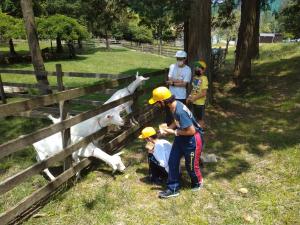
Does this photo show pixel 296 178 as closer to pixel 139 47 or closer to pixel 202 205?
pixel 202 205

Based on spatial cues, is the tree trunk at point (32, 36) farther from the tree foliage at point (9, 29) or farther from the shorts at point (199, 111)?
the tree foliage at point (9, 29)

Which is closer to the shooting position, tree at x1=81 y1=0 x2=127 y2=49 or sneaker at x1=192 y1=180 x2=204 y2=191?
sneaker at x1=192 y1=180 x2=204 y2=191

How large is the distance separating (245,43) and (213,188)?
314 inches

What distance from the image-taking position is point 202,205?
4.98 metres

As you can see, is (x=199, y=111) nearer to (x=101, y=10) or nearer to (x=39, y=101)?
(x=39, y=101)

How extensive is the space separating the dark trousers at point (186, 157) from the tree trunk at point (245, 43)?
772cm

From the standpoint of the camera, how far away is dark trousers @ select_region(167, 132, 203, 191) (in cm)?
492

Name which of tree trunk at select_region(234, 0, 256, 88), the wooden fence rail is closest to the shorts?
the wooden fence rail

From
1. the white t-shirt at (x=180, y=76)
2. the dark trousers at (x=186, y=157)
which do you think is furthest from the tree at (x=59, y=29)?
the dark trousers at (x=186, y=157)

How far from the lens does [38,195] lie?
4766 mm

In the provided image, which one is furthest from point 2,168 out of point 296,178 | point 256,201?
point 296,178

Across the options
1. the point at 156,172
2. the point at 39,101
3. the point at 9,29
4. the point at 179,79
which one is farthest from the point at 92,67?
the point at 39,101

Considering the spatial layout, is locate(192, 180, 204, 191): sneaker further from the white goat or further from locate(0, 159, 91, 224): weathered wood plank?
locate(0, 159, 91, 224): weathered wood plank

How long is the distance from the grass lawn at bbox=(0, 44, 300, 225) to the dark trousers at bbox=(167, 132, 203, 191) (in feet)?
0.72
